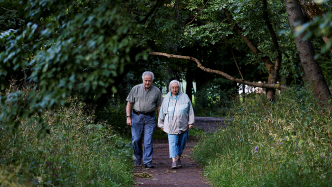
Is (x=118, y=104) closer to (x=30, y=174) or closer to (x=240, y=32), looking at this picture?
(x=240, y=32)

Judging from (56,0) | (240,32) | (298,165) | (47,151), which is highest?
(240,32)

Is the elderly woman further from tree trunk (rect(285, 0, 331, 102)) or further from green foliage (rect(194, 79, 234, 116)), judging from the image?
green foliage (rect(194, 79, 234, 116))

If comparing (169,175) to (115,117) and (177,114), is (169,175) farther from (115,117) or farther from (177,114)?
(115,117)

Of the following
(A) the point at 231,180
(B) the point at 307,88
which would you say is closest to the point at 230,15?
(B) the point at 307,88

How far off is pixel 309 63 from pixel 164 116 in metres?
3.39

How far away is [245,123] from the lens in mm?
7746

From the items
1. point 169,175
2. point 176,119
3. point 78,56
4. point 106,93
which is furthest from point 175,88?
point 78,56

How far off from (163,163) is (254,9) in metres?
5.53

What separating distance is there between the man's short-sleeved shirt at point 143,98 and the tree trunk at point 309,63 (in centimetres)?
334

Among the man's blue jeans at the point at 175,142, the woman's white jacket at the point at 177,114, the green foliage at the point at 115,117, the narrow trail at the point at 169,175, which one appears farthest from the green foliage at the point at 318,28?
the green foliage at the point at 115,117

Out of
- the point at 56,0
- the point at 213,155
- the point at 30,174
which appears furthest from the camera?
the point at 213,155

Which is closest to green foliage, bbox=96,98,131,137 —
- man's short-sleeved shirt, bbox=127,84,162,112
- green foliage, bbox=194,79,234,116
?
man's short-sleeved shirt, bbox=127,84,162,112

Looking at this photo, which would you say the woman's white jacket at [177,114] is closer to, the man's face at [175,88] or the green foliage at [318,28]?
the man's face at [175,88]

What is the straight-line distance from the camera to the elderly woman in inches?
296
